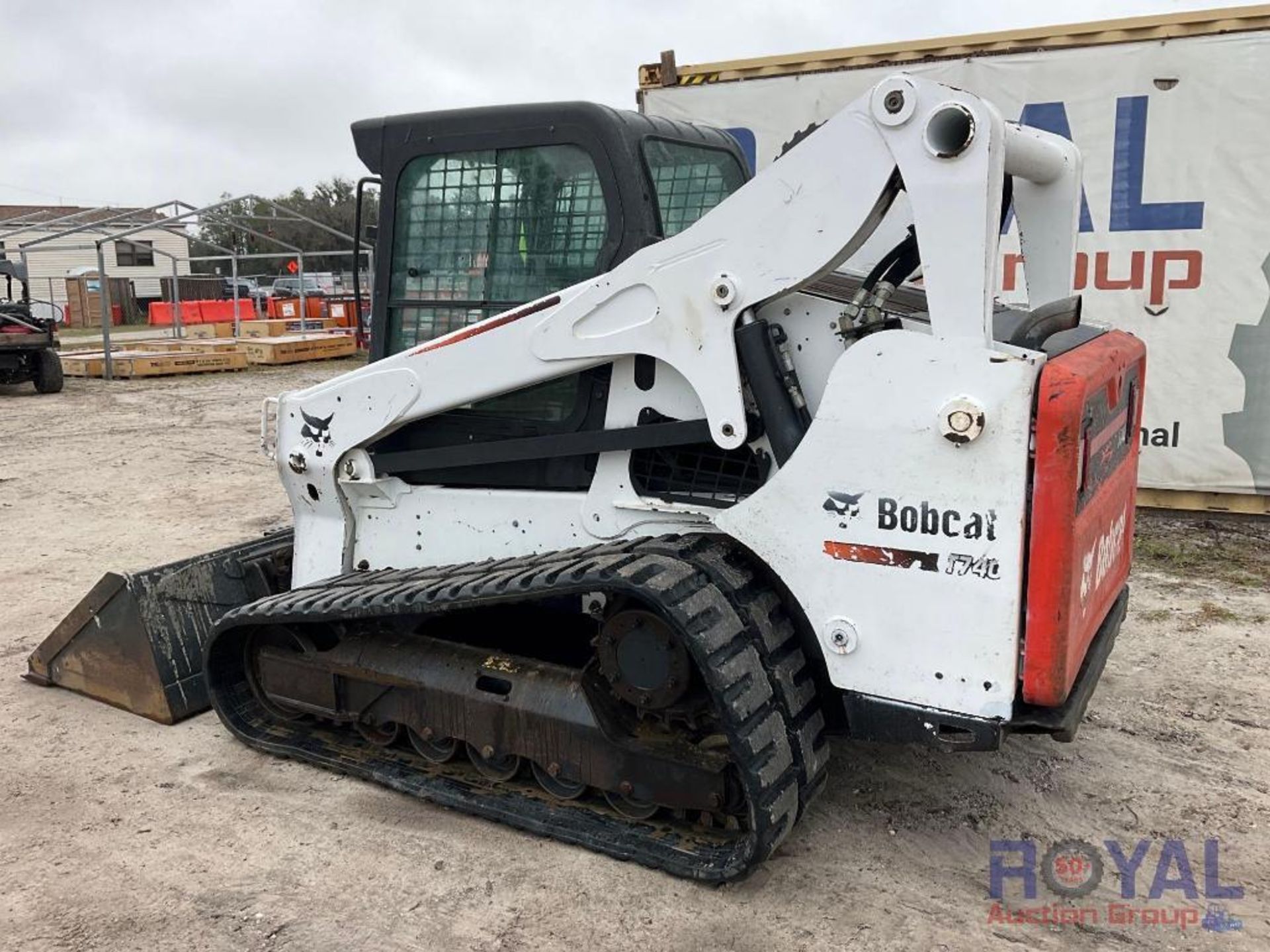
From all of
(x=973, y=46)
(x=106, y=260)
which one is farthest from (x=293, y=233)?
(x=973, y=46)

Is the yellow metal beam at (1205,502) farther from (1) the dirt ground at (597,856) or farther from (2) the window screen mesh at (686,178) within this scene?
(2) the window screen mesh at (686,178)

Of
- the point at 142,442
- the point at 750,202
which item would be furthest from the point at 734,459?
the point at 142,442

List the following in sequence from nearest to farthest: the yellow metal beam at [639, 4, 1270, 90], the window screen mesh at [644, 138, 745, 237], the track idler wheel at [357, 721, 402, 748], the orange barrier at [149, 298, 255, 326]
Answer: the window screen mesh at [644, 138, 745, 237] → the track idler wheel at [357, 721, 402, 748] → the yellow metal beam at [639, 4, 1270, 90] → the orange barrier at [149, 298, 255, 326]

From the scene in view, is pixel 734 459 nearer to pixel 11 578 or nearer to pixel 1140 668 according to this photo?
pixel 1140 668

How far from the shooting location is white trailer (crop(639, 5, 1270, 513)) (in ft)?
23.6

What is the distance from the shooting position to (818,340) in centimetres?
327

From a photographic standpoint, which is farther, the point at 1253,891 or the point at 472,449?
the point at 472,449

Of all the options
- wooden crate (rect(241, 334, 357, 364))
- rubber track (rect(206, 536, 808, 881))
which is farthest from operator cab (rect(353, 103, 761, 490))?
wooden crate (rect(241, 334, 357, 364))

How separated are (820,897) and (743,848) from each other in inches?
10.7

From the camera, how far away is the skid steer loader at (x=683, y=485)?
9.37 feet

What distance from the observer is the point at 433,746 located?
3938 millimetres

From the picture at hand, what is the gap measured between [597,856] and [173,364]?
1703 cm

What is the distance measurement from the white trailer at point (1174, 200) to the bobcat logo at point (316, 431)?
4.53 m

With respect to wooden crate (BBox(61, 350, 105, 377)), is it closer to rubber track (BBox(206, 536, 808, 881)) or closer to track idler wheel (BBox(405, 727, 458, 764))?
rubber track (BBox(206, 536, 808, 881))
